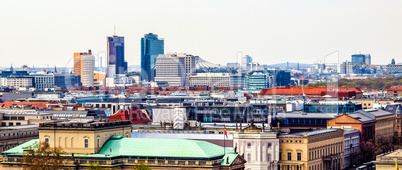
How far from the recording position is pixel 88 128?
75375 millimetres

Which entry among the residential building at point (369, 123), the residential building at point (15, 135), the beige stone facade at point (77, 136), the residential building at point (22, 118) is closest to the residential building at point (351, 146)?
the residential building at point (369, 123)

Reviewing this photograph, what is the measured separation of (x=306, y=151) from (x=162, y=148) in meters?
18.7

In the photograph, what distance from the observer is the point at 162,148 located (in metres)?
73.5

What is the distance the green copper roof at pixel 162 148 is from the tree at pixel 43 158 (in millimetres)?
4049

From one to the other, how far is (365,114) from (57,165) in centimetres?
5591

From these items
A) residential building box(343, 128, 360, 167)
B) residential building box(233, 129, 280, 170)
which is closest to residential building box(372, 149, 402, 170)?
residential building box(233, 129, 280, 170)

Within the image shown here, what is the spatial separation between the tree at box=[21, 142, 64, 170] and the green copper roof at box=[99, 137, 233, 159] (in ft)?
13.3

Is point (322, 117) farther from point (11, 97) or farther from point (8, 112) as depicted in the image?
point (11, 97)

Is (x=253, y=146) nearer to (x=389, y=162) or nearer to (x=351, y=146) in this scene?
(x=351, y=146)

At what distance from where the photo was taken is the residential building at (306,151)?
87.8m

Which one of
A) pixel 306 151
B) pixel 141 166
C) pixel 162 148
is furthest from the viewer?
pixel 306 151

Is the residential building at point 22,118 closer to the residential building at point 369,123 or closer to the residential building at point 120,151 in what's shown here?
the residential building at point 369,123

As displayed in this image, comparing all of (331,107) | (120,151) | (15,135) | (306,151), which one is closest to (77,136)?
(120,151)

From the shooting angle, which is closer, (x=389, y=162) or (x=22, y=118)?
(x=389, y=162)
